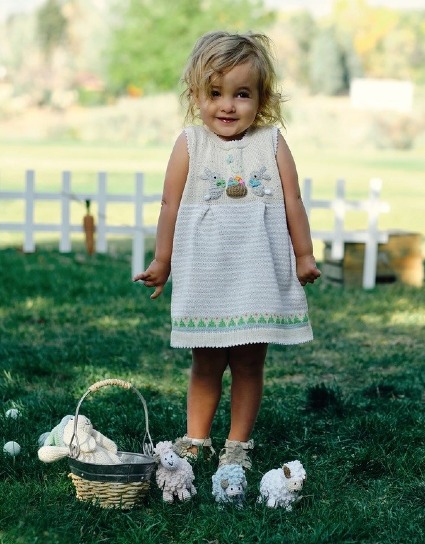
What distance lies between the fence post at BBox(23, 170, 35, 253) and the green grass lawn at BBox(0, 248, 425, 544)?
4.92ft

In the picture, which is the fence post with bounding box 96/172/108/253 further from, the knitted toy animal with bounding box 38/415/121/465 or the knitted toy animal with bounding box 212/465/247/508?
the knitted toy animal with bounding box 212/465/247/508

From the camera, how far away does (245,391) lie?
3873mm

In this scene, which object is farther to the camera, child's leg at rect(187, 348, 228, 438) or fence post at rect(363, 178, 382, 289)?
fence post at rect(363, 178, 382, 289)

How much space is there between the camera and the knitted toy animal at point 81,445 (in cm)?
342

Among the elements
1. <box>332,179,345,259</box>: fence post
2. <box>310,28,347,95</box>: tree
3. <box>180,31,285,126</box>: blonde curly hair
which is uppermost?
<box>310,28,347,95</box>: tree

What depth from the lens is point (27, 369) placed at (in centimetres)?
538

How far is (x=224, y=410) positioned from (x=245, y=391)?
77 centimetres

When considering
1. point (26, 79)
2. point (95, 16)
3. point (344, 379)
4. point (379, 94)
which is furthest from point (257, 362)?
point (95, 16)

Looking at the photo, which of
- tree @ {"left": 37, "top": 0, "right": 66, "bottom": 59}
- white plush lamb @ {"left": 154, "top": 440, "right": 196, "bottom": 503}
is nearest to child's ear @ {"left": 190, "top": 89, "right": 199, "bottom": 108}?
white plush lamb @ {"left": 154, "top": 440, "right": 196, "bottom": 503}

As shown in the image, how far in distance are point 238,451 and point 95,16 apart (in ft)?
306

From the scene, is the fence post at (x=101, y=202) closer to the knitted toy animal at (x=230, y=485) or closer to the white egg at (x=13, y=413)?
the white egg at (x=13, y=413)

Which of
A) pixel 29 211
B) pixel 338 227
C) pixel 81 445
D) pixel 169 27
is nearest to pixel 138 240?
pixel 29 211

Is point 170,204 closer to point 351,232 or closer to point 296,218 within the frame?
point 296,218

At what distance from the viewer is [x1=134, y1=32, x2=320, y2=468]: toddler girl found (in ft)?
11.9
